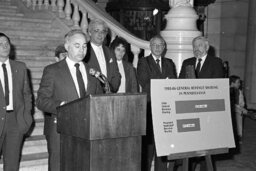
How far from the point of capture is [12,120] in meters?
4.89

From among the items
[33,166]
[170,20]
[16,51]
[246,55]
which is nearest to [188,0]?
[170,20]

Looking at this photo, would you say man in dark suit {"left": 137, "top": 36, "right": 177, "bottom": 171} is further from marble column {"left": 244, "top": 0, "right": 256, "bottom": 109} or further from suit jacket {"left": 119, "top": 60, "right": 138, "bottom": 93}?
marble column {"left": 244, "top": 0, "right": 256, "bottom": 109}

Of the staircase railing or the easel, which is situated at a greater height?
the staircase railing

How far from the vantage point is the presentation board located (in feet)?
13.5

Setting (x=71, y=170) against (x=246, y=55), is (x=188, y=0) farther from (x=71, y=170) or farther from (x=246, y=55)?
(x=246, y=55)

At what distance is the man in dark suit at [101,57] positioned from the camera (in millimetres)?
5316

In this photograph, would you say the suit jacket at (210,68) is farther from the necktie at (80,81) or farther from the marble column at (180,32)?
the necktie at (80,81)

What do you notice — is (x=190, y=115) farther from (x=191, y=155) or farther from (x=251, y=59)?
(x=251, y=59)

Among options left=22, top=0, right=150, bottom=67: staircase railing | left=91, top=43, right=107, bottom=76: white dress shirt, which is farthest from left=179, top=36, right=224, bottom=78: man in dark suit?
left=22, top=0, right=150, bottom=67: staircase railing

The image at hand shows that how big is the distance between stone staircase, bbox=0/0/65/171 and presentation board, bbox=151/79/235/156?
2.62 metres

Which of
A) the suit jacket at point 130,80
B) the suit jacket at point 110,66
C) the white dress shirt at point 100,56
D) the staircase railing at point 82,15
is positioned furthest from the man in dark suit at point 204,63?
the staircase railing at point 82,15

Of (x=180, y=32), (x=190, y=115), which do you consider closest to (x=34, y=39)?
(x=180, y=32)

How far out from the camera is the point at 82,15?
29.6 ft

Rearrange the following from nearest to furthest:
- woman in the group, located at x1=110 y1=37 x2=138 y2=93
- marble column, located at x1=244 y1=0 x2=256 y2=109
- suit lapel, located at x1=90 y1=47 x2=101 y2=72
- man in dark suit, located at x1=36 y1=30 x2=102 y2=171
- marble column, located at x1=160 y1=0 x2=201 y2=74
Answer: man in dark suit, located at x1=36 y1=30 x2=102 y2=171 → suit lapel, located at x1=90 y1=47 x2=101 y2=72 → woman in the group, located at x1=110 y1=37 x2=138 y2=93 → marble column, located at x1=160 y1=0 x2=201 y2=74 → marble column, located at x1=244 y1=0 x2=256 y2=109
